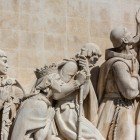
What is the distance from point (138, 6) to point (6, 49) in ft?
6.89

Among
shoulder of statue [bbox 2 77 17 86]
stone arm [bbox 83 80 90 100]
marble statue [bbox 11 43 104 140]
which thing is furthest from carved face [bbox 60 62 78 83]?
shoulder of statue [bbox 2 77 17 86]

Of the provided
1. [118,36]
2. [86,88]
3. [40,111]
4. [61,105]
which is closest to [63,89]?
[61,105]

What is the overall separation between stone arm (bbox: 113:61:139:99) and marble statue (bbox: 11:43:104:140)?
0.32m

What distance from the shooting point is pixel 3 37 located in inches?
331

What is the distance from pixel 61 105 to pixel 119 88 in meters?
0.81

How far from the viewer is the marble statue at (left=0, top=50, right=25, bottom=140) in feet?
25.1

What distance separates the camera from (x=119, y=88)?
8.22 m

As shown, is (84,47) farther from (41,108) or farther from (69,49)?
(41,108)

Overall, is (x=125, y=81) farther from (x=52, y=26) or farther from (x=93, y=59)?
(x=52, y=26)

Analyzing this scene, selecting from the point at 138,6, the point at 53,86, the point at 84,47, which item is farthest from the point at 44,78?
the point at 138,6

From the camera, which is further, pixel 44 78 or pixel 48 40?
pixel 48 40

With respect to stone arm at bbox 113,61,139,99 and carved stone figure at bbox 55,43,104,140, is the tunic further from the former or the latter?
carved stone figure at bbox 55,43,104,140

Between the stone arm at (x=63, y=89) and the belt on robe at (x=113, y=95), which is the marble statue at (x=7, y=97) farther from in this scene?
the belt on robe at (x=113, y=95)

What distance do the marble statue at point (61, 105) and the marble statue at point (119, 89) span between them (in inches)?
7.8
